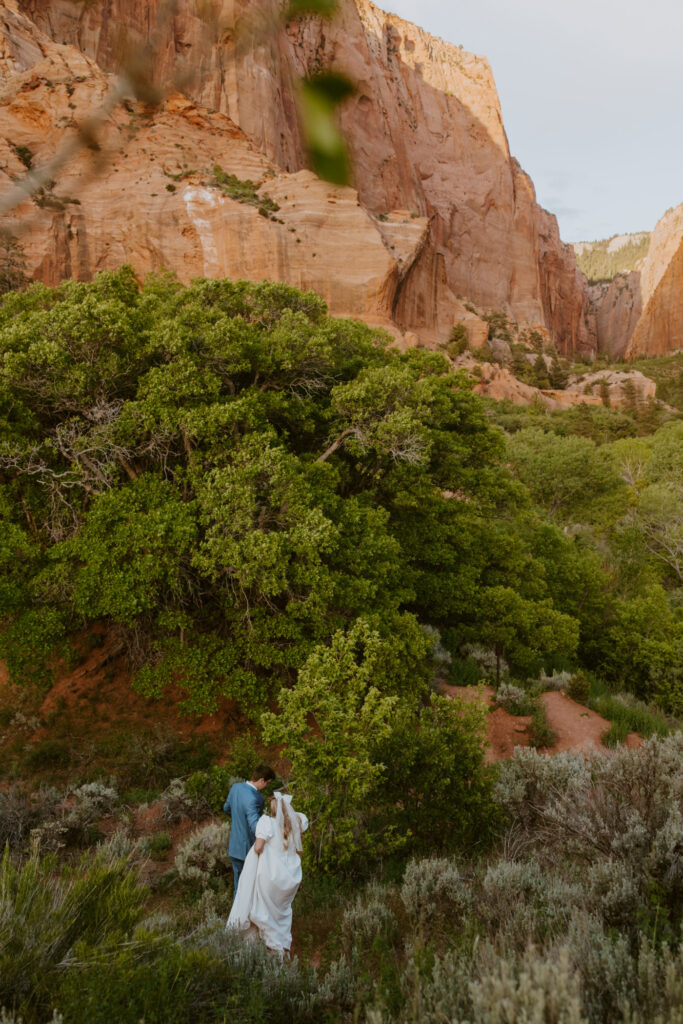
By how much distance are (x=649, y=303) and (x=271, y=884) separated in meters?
116

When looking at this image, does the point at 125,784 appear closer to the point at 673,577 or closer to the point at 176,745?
the point at 176,745

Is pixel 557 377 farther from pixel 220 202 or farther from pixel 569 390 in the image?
pixel 220 202

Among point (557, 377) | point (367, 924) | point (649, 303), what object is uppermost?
point (649, 303)

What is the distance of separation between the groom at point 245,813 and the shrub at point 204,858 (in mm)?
980

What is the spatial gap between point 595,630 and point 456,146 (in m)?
86.6

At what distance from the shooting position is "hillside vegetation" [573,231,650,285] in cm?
13288

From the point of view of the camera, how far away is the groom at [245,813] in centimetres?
502

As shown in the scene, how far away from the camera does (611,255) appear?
479 ft

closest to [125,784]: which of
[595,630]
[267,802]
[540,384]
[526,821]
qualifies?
[267,802]

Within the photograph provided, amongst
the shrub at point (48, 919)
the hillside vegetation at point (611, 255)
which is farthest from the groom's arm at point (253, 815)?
the hillside vegetation at point (611, 255)

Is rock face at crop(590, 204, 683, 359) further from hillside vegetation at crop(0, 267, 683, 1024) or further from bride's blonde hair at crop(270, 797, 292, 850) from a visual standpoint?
bride's blonde hair at crop(270, 797, 292, 850)

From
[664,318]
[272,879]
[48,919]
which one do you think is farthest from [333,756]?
[664,318]

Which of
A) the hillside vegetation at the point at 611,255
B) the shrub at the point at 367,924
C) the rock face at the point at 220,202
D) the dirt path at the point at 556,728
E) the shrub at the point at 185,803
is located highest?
the hillside vegetation at the point at 611,255

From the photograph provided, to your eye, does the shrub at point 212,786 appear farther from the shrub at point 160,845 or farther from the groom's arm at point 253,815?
the groom's arm at point 253,815
